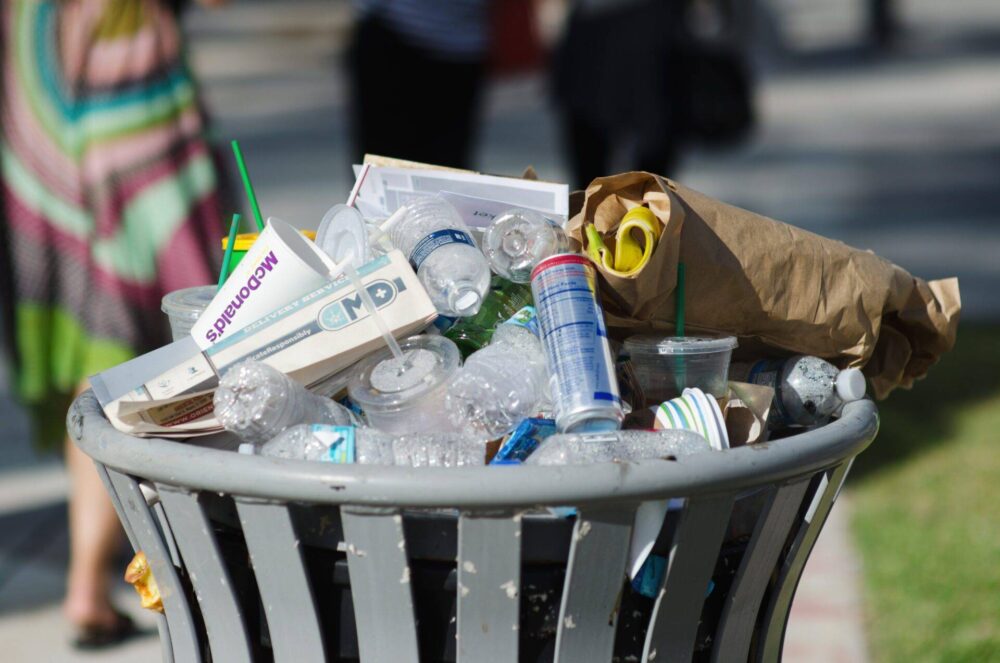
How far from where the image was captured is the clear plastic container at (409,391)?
1570mm

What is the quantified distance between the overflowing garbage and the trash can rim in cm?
10

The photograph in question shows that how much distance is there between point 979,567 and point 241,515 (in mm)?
2557

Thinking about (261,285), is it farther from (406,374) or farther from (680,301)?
(680,301)

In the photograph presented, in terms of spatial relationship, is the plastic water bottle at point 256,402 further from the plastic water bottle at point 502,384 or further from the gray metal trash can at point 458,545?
the plastic water bottle at point 502,384

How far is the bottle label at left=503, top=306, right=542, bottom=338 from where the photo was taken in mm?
1651

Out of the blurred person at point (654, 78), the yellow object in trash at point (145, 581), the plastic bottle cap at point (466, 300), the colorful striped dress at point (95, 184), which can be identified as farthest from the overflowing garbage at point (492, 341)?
the blurred person at point (654, 78)

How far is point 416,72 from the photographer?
13.5 ft

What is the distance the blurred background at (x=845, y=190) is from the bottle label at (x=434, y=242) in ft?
5.80

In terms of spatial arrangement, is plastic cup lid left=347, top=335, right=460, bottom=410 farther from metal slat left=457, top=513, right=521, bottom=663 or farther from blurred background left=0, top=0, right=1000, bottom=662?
blurred background left=0, top=0, right=1000, bottom=662

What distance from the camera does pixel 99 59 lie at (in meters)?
3.01

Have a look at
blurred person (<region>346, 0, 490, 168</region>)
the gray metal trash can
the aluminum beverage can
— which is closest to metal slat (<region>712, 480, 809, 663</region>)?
the gray metal trash can

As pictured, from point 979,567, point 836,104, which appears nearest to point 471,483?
point 979,567

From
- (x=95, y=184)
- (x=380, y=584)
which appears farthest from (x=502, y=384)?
(x=95, y=184)

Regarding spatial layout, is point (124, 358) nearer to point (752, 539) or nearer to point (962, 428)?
point (752, 539)
